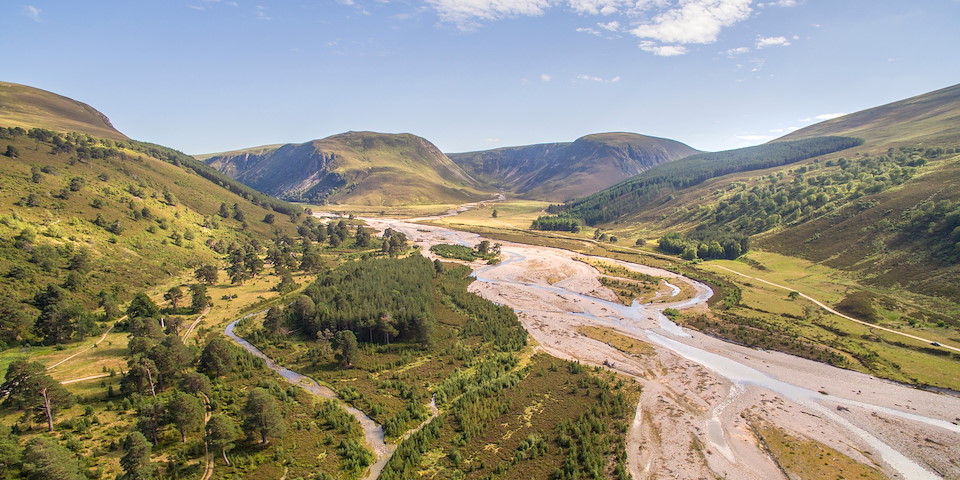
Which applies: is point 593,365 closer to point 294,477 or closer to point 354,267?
point 294,477

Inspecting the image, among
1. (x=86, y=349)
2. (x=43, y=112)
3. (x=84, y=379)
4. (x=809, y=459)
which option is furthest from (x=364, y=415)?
(x=43, y=112)

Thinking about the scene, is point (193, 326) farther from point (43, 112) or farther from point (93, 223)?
point (43, 112)

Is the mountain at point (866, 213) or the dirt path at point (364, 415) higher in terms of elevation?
the mountain at point (866, 213)

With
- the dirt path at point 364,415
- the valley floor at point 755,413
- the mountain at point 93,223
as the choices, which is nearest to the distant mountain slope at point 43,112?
the mountain at point 93,223

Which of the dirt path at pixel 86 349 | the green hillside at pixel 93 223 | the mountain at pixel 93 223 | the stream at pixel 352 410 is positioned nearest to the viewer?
the stream at pixel 352 410

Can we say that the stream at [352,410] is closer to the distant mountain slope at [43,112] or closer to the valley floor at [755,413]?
the valley floor at [755,413]

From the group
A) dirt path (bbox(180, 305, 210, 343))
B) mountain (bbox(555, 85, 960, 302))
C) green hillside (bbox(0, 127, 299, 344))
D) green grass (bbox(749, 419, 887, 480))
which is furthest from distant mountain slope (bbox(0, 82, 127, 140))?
mountain (bbox(555, 85, 960, 302))

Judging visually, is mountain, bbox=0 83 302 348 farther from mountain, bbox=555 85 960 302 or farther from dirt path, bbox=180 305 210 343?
mountain, bbox=555 85 960 302
